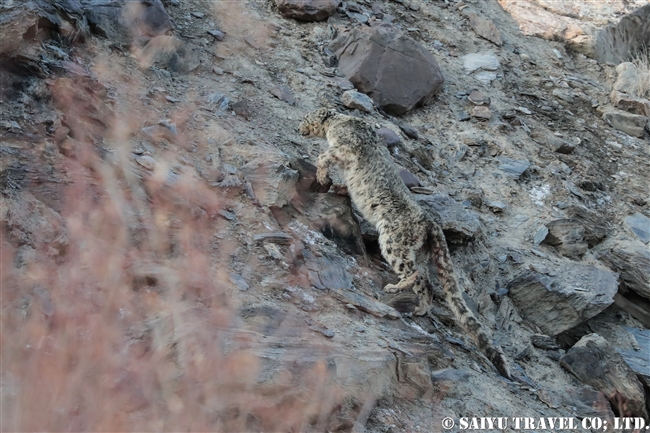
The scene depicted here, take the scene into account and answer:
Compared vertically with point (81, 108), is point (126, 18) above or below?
above

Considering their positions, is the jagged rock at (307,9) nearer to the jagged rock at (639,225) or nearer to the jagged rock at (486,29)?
the jagged rock at (486,29)

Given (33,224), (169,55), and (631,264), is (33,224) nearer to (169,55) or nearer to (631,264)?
(169,55)

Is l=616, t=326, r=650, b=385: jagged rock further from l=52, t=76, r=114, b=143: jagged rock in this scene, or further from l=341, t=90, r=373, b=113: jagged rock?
l=52, t=76, r=114, b=143: jagged rock

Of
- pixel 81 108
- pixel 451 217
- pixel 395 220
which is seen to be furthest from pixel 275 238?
pixel 451 217

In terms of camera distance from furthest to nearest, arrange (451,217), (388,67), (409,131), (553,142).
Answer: (553,142), (388,67), (409,131), (451,217)

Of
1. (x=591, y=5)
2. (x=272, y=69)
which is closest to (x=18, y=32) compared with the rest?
(x=272, y=69)

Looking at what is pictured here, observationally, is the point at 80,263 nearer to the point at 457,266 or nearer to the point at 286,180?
the point at 286,180
